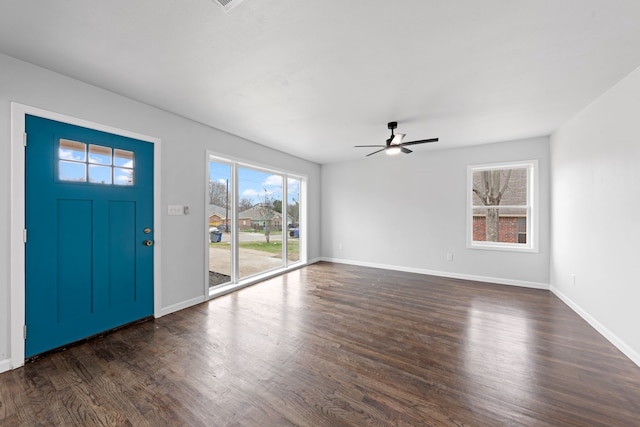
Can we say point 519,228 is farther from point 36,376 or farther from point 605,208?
point 36,376

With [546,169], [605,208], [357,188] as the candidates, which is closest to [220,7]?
[605,208]

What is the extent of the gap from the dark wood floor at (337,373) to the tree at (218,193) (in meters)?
1.65

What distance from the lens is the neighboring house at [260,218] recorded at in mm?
4387

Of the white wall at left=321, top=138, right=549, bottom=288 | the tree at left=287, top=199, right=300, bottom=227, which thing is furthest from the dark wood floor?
the tree at left=287, top=199, right=300, bottom=227

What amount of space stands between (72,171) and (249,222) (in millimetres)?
2486

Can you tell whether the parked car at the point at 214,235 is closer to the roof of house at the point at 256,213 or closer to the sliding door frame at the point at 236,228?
the sliding door frame at the point at 236,228

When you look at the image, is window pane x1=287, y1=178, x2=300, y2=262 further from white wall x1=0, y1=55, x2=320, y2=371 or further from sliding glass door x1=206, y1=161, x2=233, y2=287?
sliding glass door x1=206, y1=161, x2=233, y2=287

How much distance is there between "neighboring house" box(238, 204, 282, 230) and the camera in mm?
4387

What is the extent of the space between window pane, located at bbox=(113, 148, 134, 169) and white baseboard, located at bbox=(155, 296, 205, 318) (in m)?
1.82

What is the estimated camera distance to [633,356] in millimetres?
2109

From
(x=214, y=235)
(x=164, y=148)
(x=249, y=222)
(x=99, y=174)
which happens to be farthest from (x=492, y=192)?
(x=99, y=174)

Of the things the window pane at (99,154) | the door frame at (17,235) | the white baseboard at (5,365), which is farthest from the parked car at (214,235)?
the white baseboard at (5,365)

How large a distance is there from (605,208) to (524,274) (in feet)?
6.79

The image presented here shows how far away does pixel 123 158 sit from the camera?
2715 mm
